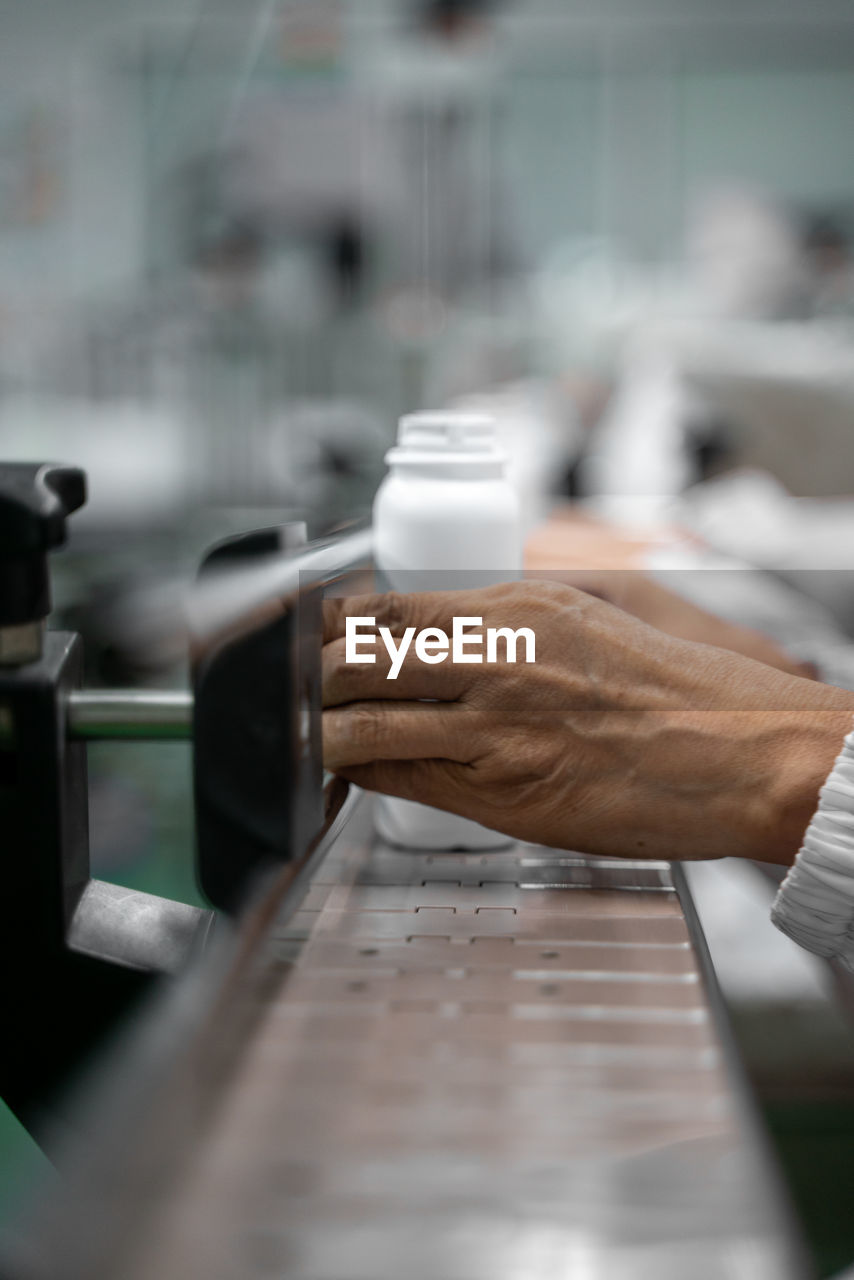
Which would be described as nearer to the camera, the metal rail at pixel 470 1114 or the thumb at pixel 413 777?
the metal rail at pixel 470 1114

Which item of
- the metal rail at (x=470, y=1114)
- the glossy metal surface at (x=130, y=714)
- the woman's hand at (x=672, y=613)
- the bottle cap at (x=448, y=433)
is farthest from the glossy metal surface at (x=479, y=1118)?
the woman's hand at (x=672, y=613)

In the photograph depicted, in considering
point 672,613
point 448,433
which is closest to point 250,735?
point 448,433

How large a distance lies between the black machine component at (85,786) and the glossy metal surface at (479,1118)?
0.07m

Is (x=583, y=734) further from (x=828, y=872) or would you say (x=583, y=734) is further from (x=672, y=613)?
(x=672, y=613)

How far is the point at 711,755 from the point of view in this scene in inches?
21.0

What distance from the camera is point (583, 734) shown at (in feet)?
1.73

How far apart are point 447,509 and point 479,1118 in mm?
292

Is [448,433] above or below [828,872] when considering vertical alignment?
above

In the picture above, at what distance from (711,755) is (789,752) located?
42 millimetres

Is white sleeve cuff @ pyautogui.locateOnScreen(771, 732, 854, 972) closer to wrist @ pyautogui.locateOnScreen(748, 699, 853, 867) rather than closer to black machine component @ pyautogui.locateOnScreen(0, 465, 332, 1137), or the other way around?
wrist @ pyautogui.locateOnScreen(748, 699, 853, 867)

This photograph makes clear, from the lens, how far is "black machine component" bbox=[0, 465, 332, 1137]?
412 mm

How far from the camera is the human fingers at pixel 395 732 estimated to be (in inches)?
19.4

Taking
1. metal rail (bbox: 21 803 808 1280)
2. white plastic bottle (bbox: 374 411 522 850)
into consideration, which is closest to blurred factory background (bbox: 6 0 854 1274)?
white plastic bottle (bbox: 374 411 522 850)

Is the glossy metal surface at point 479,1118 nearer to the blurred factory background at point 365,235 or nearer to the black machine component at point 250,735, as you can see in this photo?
the black machine component at point 250,735
